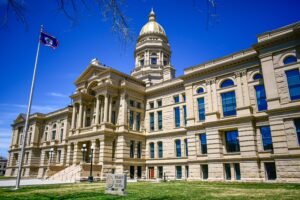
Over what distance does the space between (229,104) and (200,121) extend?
15.8 ft

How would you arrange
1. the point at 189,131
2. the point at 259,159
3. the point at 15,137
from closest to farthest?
the point at 259,159 → the point at 189,131 → the point at 15,137

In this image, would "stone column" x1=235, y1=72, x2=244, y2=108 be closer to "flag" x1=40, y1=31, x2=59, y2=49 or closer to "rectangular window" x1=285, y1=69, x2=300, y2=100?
"rectangular window" x1=285, y1=69, x2=300, y2=100

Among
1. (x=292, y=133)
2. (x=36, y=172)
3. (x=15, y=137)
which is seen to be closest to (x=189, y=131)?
(x=292, y=133)

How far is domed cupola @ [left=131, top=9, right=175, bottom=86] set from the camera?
57.4 meters

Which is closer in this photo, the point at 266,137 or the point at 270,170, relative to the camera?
the point at 270,170

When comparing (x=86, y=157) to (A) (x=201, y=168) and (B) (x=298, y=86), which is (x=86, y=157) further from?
(B) (x=298, y=86)

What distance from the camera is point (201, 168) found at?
32281 mm

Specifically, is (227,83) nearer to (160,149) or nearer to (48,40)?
(160,149)

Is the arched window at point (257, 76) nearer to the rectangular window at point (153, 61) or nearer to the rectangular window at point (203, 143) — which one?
the rectangular window at point (203, 143)

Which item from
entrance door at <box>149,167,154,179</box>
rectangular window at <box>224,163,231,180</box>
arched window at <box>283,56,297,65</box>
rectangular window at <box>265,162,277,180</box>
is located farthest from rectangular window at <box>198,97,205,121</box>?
entrance door at <box>149,167,154,179</box>

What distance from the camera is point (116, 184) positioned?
14805mm

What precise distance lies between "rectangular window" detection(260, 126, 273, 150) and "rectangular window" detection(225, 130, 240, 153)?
119 inches

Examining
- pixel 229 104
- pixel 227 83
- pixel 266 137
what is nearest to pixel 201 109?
pixel 229 104

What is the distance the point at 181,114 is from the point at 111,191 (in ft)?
83.8
